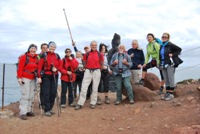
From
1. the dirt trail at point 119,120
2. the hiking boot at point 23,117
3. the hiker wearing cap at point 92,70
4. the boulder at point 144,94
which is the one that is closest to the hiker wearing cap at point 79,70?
the hiker wearing cap at point 92,70

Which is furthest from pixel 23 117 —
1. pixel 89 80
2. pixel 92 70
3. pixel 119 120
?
pixel 119 120

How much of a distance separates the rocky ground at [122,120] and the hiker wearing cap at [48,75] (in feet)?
1.68

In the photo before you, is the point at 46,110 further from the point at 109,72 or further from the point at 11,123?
the point at 109,72

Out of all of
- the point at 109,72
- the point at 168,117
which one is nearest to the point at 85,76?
the point at 109,72

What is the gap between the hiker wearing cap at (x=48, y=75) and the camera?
927 centimetres

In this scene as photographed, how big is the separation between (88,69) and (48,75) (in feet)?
4.81

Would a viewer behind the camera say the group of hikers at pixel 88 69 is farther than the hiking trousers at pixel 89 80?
No

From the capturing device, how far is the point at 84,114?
9594mm

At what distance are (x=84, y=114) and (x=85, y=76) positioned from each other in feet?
4.30

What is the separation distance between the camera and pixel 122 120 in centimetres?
902

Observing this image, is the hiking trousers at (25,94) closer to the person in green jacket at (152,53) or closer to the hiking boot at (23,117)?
the hiking boot at (23,117)

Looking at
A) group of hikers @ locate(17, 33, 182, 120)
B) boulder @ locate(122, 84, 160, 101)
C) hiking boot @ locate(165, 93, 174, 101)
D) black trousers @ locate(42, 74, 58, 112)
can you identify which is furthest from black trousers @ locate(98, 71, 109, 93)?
hiking boot @ locate(165, 93, 174, 101)

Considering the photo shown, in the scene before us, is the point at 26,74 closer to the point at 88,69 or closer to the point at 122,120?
the point at 88,69

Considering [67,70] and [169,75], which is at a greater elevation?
[67,70]
